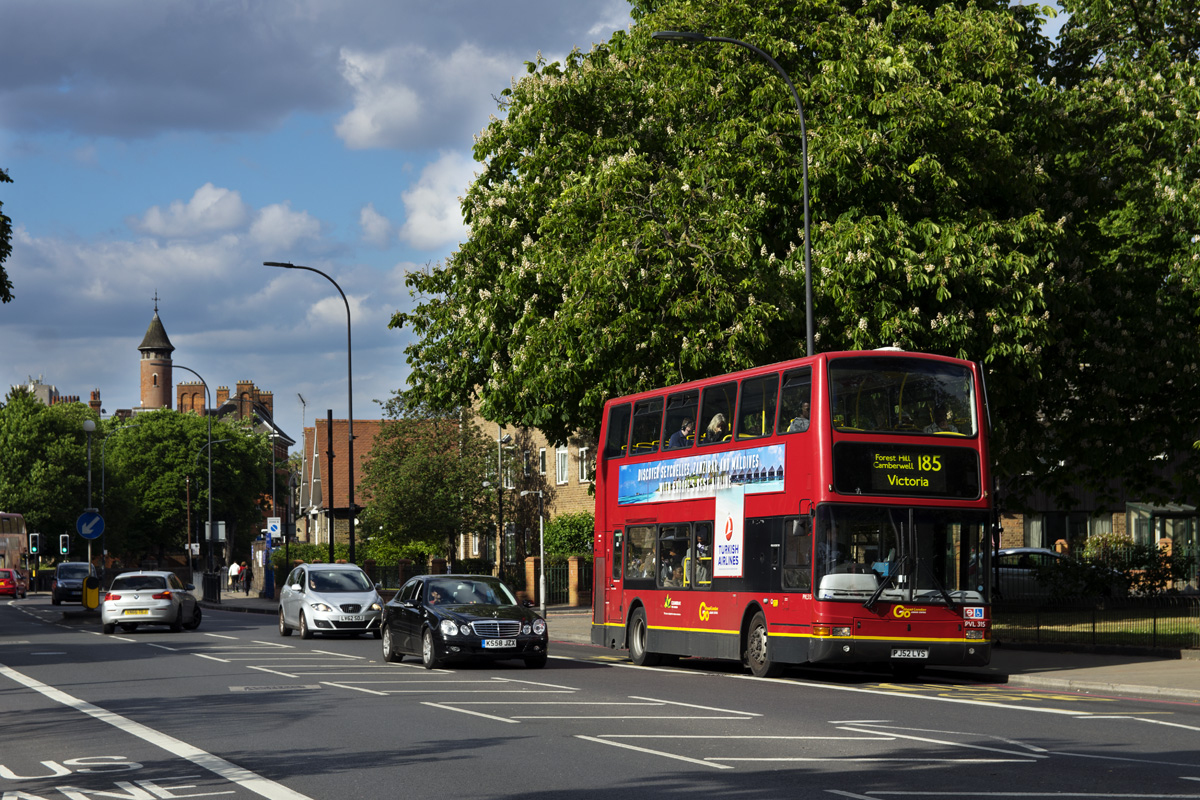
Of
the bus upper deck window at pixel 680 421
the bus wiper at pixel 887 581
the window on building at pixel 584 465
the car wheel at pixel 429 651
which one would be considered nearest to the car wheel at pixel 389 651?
the car wheel at pixel 429 651

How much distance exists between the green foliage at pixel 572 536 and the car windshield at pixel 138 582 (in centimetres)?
2030

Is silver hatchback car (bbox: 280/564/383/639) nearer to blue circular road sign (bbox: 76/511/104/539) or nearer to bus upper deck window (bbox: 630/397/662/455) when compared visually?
bus upper deck window (bbox: 630/397/662/455)

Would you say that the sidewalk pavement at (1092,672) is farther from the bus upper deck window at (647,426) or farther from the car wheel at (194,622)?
the car wheel at (194,622)

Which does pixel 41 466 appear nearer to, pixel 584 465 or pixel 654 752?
pixel 584 465

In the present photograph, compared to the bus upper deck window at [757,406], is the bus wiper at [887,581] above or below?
below

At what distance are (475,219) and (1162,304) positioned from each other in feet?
45.1

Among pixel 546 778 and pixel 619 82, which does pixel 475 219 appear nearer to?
pixel 619 82

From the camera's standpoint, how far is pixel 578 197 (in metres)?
25.2

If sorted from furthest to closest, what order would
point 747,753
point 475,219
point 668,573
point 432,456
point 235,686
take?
point 432,456, point 475,219, point 668,573, point 235,686, point 747,753

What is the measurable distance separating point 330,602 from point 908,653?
1463cm

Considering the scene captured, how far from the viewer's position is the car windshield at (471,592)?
2175 centimetres

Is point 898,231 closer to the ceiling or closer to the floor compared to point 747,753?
closer to the ceiling

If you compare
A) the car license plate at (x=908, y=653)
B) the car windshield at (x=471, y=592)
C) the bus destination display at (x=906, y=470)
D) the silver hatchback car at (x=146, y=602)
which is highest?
the bus destination display at (x=906, y=470)

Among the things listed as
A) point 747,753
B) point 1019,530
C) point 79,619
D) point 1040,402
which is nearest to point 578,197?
point 1040,402
